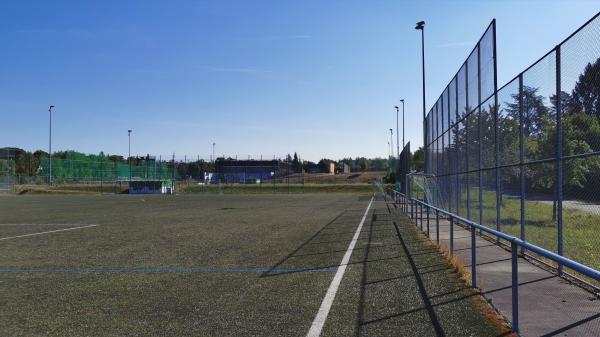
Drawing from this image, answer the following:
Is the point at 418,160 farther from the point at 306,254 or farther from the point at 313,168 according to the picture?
the point at 313,168

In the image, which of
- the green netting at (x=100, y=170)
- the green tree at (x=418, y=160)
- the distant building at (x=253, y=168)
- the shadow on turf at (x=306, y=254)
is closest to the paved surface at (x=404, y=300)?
the shadow on turf at (x=306, y=254)

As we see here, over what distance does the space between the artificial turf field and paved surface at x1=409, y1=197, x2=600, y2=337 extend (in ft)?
1.17

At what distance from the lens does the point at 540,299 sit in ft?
22.2

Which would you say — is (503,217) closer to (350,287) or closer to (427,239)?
(427,239)

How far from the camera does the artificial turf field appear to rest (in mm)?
5980

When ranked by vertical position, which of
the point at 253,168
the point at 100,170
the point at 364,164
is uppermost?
the point at 364,164

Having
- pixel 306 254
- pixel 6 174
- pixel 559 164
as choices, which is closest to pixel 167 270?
pixel 306 254

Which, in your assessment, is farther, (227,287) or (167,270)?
(167,270)

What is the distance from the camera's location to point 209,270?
32.1 ft

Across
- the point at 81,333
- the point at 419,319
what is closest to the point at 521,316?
the point at 419,319

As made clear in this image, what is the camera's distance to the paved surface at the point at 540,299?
5527 millimetres

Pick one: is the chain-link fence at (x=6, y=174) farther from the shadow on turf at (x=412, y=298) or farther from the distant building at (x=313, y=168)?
the distant building at (x=313, y=168)

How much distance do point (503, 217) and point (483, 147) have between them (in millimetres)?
2176

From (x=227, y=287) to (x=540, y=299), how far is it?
4253 millimetres
